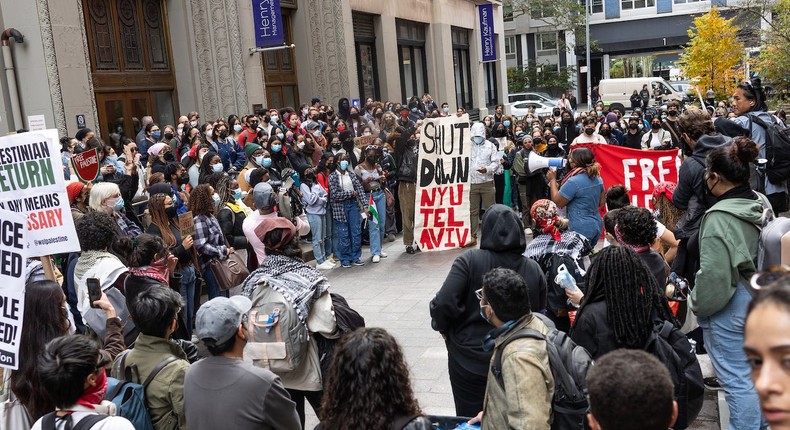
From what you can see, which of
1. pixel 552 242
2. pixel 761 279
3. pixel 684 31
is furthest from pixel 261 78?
pixel 684 31

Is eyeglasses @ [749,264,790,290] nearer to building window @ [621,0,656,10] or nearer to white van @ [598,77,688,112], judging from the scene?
white van @ [598,77,688,112]

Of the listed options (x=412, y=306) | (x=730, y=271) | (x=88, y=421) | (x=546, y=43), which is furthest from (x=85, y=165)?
(x=546, y=43)

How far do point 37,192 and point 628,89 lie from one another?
41547 millimetres

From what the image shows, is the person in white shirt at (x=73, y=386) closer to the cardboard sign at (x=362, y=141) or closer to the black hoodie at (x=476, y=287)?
the black hoodie at (x=476, y=287)

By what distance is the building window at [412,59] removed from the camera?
29.7 meters

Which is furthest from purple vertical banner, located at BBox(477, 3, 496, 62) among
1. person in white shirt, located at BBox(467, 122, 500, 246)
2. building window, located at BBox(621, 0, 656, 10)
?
person in white shirt, located at BBox(467, 122, 500, 246)

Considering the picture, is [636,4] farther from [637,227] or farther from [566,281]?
[566,281]

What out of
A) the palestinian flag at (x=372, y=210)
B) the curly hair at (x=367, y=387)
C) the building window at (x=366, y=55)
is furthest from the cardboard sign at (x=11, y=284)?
the building window at (x=366, y=55)

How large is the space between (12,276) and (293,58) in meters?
19.4

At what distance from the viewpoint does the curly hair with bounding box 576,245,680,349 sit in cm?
379

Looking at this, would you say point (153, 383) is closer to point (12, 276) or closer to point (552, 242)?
point (12, 276)

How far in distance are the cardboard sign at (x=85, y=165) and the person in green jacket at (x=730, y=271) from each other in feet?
18.4

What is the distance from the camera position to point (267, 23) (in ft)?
61.0

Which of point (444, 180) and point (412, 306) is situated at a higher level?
point (444, 180)
